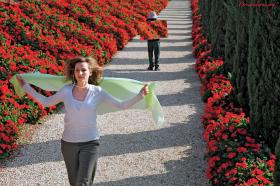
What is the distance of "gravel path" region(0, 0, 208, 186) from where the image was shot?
6.29 meters

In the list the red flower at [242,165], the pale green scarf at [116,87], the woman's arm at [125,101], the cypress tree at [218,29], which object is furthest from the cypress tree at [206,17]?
the woman's arm at [125,101]

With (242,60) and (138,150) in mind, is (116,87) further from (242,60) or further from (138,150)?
(242,60)

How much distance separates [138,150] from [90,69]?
292 centimetres

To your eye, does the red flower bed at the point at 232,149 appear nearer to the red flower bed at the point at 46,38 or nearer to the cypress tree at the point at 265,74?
the cypress tree at the point at 265,74

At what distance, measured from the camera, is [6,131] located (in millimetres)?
7367

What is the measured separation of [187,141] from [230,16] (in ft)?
10.9

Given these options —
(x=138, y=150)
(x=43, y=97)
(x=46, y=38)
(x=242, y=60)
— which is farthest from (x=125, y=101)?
(x=46, y=38)

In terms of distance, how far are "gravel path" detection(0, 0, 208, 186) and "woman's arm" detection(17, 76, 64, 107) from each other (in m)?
1.67

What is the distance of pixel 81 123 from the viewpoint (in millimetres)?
4492

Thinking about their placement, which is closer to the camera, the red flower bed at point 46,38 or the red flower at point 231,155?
the red flower at point 231,155

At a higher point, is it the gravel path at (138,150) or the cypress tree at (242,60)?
the cypress tree at (242,60)

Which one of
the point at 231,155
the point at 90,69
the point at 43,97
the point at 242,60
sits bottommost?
the point at 231,155

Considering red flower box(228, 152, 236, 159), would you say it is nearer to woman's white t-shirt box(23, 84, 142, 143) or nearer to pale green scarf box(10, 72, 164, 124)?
pale green scarf box(10, 72, 164, 124)

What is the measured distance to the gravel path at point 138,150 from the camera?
6.29m
